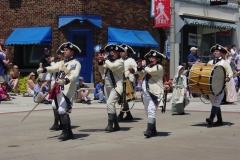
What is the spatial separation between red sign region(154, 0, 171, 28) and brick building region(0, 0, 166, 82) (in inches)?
32.0

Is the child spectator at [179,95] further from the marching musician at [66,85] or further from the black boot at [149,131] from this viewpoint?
the marching musician at [66,85]

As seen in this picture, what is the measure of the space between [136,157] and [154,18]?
17770 millimetres

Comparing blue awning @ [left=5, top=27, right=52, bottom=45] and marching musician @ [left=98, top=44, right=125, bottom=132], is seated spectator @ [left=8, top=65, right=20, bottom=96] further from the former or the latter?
marching musician @ [left=98, top=44, right=125, bottom=132]

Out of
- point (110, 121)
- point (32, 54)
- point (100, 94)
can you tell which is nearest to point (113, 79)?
point (110, 121)

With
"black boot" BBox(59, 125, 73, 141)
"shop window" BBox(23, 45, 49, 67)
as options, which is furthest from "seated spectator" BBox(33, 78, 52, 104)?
"black boot" BBox(59, 125, 73, 141)

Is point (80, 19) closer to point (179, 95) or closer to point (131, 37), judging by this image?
point (131, 37)

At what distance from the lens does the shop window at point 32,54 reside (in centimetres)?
2469

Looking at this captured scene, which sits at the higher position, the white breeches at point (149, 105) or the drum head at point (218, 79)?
the drum head at point (218, 79)

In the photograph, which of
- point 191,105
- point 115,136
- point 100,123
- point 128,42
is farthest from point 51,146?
point 128,42

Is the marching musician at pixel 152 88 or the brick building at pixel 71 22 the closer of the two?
the marching musician at pixel 152 88

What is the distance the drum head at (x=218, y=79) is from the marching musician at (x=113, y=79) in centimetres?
201

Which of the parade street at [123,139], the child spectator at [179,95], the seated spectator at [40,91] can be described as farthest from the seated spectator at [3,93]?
the child spectator at [179,95]

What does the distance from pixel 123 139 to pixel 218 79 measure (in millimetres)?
2832

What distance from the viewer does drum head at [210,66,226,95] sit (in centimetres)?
1172
